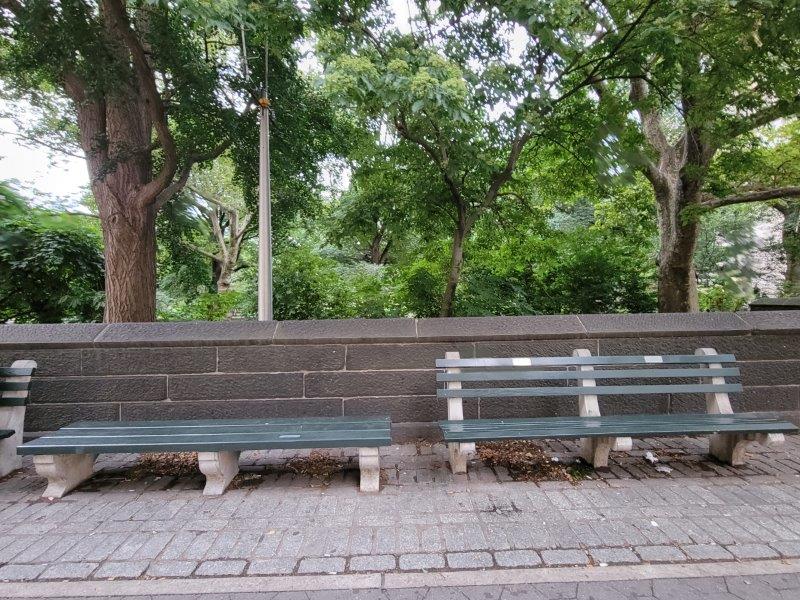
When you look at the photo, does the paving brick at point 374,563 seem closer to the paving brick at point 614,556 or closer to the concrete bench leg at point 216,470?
the paving brick at point 614,556

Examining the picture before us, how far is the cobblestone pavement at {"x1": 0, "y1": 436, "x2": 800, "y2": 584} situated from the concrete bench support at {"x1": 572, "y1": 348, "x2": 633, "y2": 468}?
13cm

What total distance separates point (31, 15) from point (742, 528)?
7110mm

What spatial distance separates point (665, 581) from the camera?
1.93 meters

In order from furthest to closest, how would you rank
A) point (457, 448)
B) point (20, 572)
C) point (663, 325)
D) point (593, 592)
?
point (663, 325), point (457, 448), point (20, 572), point (593, 592)

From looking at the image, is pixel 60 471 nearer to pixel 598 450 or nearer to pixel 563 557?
pixel 563 557

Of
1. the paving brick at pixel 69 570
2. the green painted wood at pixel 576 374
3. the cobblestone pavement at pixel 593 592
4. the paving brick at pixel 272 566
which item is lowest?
the cobblestone pavement at pixel 593 592

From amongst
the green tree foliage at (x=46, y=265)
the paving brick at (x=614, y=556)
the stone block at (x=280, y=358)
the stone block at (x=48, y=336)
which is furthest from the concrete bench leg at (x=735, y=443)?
the green tree foliage at (x=46, y=265)

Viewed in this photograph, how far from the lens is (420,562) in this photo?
6.76 ft

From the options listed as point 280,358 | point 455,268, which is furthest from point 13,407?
point 455,268

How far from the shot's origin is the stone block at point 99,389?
3510mm

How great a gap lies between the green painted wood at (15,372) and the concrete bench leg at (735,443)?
5118 mm

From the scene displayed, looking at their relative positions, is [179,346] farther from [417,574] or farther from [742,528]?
[742,528]

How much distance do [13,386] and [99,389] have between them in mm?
541

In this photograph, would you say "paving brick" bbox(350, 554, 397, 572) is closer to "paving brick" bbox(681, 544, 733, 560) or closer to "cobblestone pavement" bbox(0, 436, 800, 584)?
"cobblestone pavement" bbox(0, 436, 800, 584)
